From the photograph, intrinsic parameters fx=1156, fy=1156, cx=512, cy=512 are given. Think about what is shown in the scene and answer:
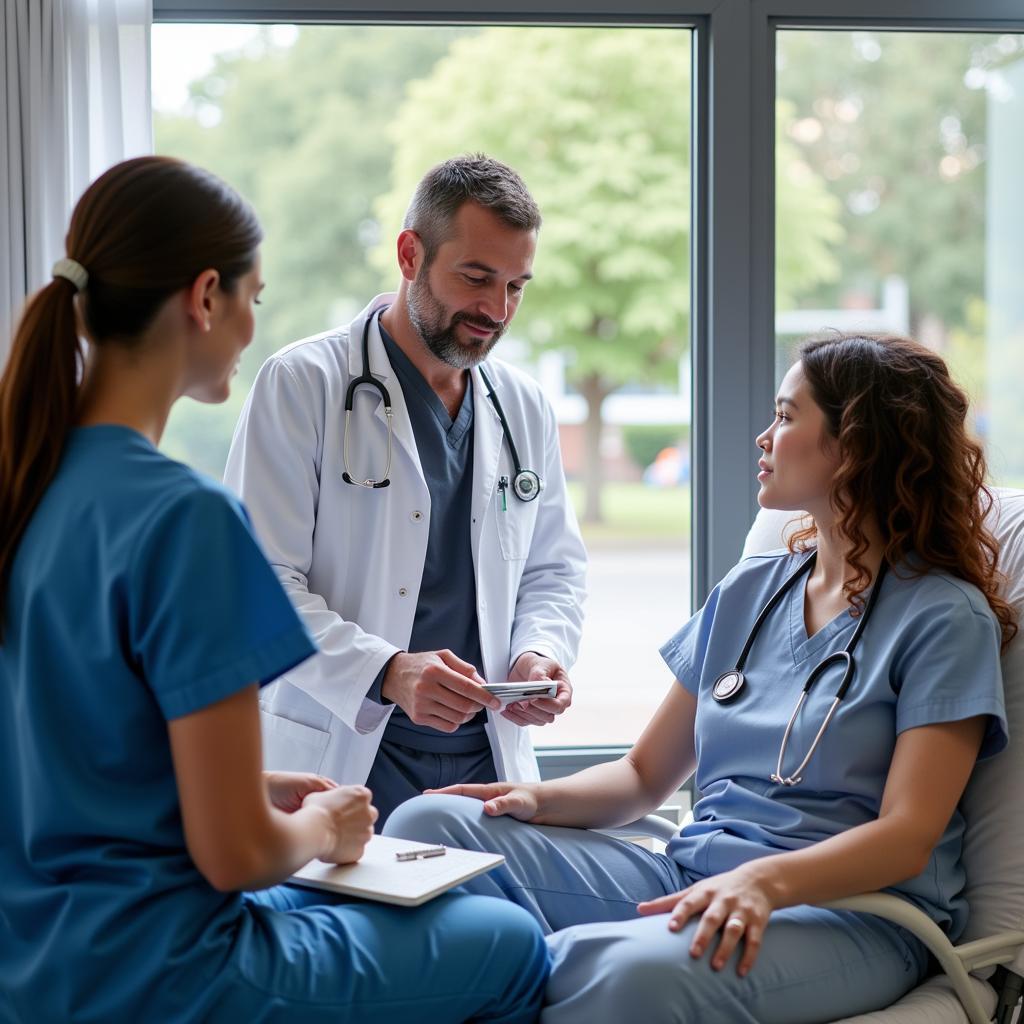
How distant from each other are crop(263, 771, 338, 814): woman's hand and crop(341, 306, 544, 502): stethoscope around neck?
693 mm

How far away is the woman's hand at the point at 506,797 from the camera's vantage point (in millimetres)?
1661

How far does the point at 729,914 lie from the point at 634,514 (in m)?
7.51

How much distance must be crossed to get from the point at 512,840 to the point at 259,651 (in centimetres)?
67

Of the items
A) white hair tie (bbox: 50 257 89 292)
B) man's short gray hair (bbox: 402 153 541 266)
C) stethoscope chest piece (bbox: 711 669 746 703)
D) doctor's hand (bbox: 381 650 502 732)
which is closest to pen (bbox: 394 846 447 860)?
doctor's hand (bbox: 381 650 502 732)

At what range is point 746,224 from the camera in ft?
8.49

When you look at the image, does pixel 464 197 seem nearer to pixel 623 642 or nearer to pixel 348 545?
pixel 348 545

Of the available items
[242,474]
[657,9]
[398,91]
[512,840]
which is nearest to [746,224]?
[657,9]

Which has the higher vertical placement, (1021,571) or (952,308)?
(952,308)

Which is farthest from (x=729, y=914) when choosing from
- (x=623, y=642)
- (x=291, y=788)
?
(x=623, y=642)

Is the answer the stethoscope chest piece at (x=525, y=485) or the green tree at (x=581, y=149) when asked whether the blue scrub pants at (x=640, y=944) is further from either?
the green tree at (x=581, y=149)

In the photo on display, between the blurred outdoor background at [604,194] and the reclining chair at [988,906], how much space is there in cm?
333

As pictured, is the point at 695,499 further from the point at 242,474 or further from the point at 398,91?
Result: the point at 398,91

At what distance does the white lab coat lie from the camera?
196 cm

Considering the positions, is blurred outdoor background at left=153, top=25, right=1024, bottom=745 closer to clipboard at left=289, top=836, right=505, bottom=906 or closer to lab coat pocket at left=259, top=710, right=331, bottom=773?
lab coat pocket at left=259, top=710, right=331, bottom=773
